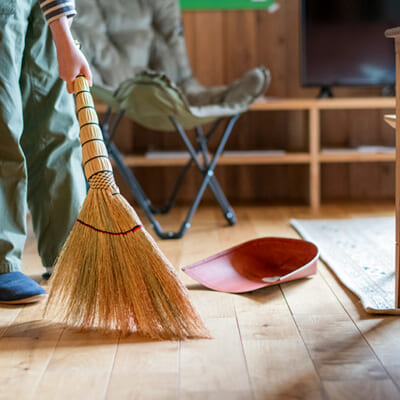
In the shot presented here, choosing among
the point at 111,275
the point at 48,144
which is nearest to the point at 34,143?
the point at 48,144

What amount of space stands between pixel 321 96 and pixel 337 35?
32 cm

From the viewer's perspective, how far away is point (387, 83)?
3.16 m

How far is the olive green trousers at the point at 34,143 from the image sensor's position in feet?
5.36

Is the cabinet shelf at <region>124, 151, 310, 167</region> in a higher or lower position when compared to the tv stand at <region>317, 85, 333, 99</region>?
lower

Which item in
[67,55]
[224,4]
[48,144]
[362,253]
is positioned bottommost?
[362,253]

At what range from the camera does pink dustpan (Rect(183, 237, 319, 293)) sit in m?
1.78

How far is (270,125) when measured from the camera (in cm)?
347

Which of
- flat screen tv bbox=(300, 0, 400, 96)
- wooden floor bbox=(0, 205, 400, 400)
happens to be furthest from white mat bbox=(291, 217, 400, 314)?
flat screen tv bbox=(300, 0, 400, 96)

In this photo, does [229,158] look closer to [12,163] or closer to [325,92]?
[325,92]

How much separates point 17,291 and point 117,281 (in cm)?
39

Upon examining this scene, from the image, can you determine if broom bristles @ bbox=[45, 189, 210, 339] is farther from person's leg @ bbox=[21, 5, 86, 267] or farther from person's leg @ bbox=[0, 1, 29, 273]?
person's leg @ bbox=[21, 5, 86, 267]

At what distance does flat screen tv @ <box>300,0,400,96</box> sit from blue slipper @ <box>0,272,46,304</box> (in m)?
2.01

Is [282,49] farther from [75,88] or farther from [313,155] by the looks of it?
[75,88]

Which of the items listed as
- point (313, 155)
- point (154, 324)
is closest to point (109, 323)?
point (154, 324)
